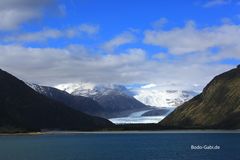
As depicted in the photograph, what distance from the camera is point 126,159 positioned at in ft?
435

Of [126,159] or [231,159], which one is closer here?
[231,159]

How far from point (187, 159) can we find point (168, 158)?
7.59 m

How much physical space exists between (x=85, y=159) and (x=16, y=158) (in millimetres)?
19628

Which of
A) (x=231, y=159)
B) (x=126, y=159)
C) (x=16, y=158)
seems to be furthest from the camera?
(x=16, y=158)

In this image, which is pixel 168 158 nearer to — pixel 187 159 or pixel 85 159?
pixel 187 159

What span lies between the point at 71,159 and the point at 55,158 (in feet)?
20.3

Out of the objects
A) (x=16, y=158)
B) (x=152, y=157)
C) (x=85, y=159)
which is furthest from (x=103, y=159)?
(x=16, y=158)

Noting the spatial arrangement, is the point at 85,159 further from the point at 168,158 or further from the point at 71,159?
the point at 168,158

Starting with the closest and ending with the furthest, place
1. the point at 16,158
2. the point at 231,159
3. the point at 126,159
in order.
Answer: the point at 231,159, the point at 126,159, the point at 16,158

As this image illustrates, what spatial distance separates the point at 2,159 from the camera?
13900cm

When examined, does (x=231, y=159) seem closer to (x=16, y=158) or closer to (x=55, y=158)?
(x=55, y=158)

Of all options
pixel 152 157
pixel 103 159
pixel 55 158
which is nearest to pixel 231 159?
pixel 152 157

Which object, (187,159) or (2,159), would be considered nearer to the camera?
(187,159)

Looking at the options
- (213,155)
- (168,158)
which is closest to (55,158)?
(168,158)
